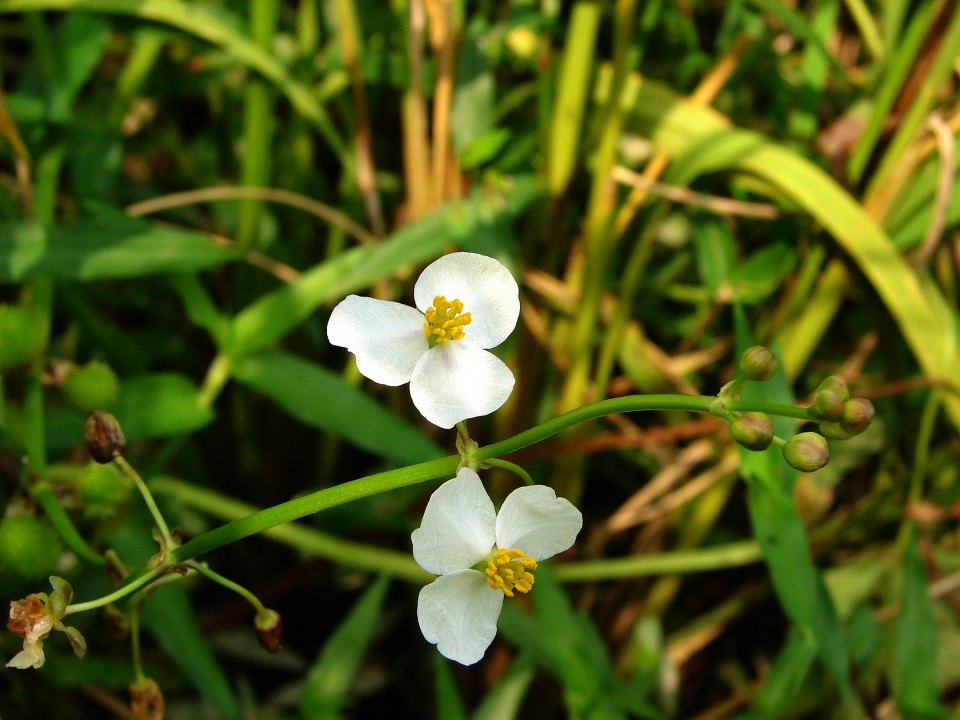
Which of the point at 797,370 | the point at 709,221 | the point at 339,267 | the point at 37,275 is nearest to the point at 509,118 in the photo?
the point at 709,221

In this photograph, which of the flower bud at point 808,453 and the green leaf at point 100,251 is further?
the green leaf at point 100,251

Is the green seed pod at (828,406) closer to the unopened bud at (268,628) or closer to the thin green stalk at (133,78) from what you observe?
the unopened bud at (268,628)

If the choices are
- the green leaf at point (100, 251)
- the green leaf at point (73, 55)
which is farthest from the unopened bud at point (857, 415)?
the green leaf at point (73, 55)

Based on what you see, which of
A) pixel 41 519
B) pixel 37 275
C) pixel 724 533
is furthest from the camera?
pixel 724 533

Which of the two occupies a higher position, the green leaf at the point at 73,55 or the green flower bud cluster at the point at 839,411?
the green leaf at the point at 73,55

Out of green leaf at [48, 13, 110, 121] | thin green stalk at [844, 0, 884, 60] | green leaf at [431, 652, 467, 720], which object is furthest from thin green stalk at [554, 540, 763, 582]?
green leaf at [48, 13, 110, 121]

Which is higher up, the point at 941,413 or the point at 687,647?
the point at 941,413

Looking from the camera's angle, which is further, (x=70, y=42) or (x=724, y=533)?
(x=724, y=533)

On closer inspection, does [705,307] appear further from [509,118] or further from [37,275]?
[37,275]
